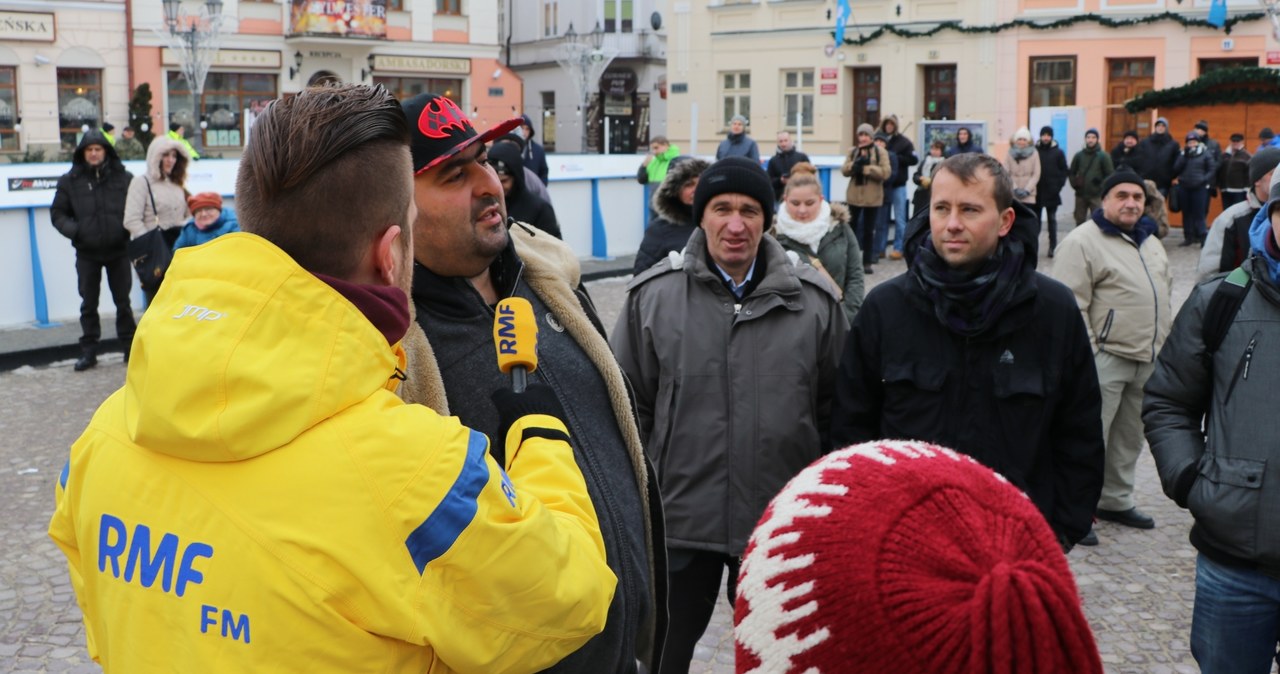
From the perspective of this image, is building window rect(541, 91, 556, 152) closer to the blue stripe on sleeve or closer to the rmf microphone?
the rmf microphone

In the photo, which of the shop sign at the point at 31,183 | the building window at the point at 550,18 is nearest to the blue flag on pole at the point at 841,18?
the building window at the point at 550,18

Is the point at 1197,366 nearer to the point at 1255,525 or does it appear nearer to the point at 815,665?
the point at 1255,525

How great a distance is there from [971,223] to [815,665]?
240 centimetres

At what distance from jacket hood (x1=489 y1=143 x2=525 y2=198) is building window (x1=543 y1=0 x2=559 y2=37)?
47.0 m

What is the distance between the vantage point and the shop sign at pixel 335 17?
39250 millimetres

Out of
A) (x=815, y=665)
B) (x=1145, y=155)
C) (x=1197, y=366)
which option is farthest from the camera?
(x=1145, y=155)

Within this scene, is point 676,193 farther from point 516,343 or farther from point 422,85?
point 422,85

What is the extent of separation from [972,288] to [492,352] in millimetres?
1498

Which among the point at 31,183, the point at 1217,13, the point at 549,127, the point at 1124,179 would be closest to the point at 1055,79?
the point at 1217,13

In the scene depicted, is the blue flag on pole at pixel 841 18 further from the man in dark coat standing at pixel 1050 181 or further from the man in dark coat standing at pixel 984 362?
the man in dark coat standing at pixel 984 362

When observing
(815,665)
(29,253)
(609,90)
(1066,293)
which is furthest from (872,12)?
(815,665)

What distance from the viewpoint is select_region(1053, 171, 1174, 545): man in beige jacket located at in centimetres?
620

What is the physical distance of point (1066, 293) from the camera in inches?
135

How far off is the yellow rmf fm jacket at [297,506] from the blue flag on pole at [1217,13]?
32606 millimetres
